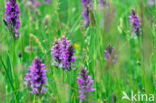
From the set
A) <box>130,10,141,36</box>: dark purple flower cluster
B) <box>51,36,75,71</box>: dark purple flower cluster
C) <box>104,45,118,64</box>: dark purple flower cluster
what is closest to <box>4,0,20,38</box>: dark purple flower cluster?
<box>51,36,75,71</box>: dark purple flower cluster

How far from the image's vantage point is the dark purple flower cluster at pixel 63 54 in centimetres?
187

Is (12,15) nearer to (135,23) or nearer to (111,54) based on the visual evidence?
(135,23)

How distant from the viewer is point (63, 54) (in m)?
1.88

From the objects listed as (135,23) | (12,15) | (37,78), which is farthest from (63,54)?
(135,23)

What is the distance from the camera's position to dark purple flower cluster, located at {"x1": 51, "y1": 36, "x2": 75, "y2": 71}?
1.87 meters

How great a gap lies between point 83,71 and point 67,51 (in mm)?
199

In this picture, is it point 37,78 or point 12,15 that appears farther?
point 12,15

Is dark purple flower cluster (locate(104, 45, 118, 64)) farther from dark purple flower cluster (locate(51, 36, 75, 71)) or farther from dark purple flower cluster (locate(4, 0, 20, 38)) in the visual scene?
dark purple flower cluster (locate(4, 0, 20, 38))

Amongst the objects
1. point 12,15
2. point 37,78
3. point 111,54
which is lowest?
point 37,78

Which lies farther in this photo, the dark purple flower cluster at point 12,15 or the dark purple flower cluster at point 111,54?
the dark purple flower cluster at point 12,15

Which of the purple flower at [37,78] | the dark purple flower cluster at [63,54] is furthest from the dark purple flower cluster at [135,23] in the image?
the purple flower at [37,78]

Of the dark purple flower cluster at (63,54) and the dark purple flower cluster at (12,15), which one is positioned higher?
the dark purple flower cluster at (12,15)

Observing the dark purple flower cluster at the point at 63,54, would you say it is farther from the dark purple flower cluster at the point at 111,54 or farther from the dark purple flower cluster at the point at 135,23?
the dark purple flower cluster at the point at 135,23

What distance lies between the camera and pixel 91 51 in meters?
2.15
